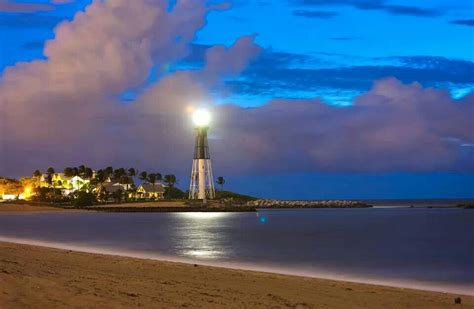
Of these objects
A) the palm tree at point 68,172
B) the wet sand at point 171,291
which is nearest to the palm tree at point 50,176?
the palm tree at point 68,172

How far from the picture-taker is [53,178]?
176500 millimetres

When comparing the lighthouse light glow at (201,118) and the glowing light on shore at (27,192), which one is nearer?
the lighthouse light glow at (201,118)

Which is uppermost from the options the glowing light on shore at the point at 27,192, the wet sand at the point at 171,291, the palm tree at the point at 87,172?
the palm tree at the point at 87,172

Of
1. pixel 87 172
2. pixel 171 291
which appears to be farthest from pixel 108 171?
pixel 171 291

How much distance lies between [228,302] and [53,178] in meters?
173

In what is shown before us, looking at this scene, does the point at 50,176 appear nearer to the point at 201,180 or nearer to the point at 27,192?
the point at 27,192

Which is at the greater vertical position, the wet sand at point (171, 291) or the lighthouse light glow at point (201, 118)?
the lighthouse light glow at point (201, 118)

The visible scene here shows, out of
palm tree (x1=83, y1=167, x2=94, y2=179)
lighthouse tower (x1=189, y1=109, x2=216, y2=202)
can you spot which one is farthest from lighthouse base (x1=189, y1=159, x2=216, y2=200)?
palm tree (x1=83, y1=167, x2=94, y2=179)

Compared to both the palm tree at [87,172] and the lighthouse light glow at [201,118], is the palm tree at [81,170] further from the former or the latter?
the lighthouse light glow at [201,118]

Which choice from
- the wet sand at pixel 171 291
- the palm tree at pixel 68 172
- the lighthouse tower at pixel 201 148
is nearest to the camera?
the wet sand at pixel 171 291

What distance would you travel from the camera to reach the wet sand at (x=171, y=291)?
11758 mm

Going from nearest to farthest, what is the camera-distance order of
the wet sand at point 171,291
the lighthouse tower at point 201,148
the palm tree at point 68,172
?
1. the wet sand at point 171,291
2. the lighthouse tower at point 201,148
3. the palm tree at point 68,172

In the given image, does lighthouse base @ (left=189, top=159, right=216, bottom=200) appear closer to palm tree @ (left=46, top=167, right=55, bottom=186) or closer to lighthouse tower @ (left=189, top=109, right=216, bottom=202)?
lighthouse tower @ (left=189, top=109, right=216, bottom=202)

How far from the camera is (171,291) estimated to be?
13.9 meters
